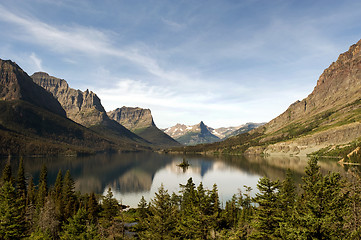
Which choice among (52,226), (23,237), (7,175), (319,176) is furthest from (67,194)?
(319,176)

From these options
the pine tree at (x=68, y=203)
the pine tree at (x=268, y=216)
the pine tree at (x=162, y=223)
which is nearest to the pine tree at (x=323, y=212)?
the pine tree at (x=268, y=216)

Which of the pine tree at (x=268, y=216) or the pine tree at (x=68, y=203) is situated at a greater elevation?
the pine tree at (x=268, y=216)

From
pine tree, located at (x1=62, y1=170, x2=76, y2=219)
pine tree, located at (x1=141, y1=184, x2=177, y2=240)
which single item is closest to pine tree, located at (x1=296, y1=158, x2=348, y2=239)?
pine tree, located at (x1=141, y1=184, x2=177, y2=240)

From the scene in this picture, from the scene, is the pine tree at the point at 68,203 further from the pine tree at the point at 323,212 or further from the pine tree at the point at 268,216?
the pine tree at the point at 323,212

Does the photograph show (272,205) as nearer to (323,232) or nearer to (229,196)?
(323,232)

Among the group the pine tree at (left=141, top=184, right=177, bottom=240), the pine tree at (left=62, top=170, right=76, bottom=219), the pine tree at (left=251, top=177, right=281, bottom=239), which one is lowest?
the pine tree at (left=62, top=170, right=76, bottom=219)

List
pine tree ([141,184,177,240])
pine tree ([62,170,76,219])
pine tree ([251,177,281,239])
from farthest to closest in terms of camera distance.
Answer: pine tree ([62,170,76,219]) → pine tree ([141,184,177,240]) → pine tree ([251,177,281,239])

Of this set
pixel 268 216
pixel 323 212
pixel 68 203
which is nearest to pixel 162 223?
pixel 268 216

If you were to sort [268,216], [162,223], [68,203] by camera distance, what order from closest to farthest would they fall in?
[268,216], [162,223], [68,203]

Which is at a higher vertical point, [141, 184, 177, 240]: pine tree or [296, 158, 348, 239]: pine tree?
[296, 158, 348, 239]: pine tree

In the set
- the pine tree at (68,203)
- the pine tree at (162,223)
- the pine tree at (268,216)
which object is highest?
the pine tree at (268,216)

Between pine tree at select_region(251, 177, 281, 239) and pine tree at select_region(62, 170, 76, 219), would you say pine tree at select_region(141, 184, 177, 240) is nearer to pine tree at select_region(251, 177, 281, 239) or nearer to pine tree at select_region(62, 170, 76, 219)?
pine tree at select_region(251, 177, 281, 239)

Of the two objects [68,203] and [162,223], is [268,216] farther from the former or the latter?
[68,203]

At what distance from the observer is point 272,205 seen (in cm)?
2964
